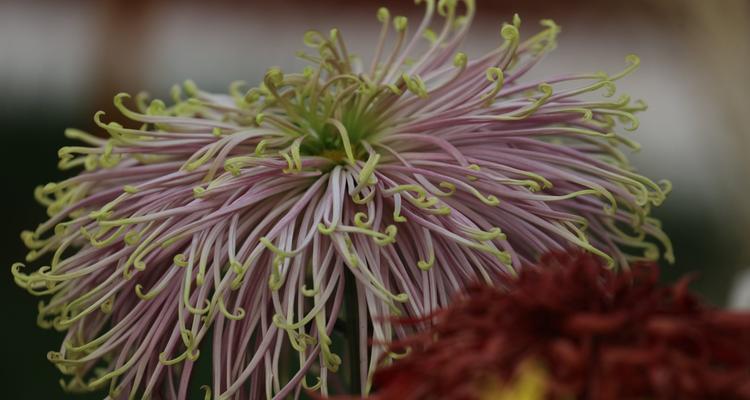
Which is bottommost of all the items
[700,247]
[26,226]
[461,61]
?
[26,226]

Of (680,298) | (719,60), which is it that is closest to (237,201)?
(680,298)

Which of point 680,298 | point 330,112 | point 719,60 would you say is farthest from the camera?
point 719,60

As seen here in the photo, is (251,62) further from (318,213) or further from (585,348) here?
(585,348)

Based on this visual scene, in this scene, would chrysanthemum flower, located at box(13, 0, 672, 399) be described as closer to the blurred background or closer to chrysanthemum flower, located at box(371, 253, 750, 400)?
chrysanthemum flower, located at box(371, 253, 750, 400)

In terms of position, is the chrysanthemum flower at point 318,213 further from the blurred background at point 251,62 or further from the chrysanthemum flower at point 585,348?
the blurred background at point 251,62

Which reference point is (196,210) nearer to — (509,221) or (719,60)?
(509,221)

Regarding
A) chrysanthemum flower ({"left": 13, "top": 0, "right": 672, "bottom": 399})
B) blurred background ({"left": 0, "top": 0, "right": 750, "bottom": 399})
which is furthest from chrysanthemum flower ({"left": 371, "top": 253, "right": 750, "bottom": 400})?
blurred background ({"left": 0, "top": 0, "right": 750, "bottom": 399})

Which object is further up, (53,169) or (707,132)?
(707,132)

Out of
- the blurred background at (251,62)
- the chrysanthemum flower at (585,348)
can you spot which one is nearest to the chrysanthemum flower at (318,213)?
the chrysanthemum flower at (585,348)
